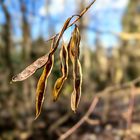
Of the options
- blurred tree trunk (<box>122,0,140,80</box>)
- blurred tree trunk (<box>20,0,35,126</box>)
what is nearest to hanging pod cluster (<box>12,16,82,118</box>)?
blurred tree trunk (<box>20,0,35,126</box>)

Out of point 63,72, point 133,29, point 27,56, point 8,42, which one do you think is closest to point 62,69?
point 63,72

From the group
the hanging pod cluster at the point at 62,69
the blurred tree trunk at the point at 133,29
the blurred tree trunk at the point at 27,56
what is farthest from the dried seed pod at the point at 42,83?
the blurred tree trunk at the point at 133,29

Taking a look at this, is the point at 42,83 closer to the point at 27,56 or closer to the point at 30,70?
the point at 30,70

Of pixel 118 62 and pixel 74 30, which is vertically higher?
pixel 74 30

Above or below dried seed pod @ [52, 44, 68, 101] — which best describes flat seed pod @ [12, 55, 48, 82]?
above

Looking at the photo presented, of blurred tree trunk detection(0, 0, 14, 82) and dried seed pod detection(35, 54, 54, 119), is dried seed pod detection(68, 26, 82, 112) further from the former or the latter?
blurred tree trunk detection(0, 0, 14, 82)

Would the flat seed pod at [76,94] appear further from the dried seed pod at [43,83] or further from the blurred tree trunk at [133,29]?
the blurred tree trunk at [133,29]

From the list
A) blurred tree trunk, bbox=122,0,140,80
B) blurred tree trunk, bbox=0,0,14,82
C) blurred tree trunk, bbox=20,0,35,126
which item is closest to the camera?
blurred tree trunk, bbox=0,0,14,82

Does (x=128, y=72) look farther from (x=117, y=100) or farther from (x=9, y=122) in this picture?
(x=9, y=122)

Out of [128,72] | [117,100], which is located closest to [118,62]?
[128,72]
